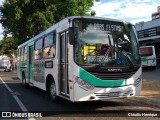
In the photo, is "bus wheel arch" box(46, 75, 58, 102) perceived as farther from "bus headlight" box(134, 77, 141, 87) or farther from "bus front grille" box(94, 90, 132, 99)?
"bus headlight" box(134, 77, 141, 87)

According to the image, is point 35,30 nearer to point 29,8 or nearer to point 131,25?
point 29,8

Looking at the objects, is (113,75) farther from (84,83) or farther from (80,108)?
(80,108)

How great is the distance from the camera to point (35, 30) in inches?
1419

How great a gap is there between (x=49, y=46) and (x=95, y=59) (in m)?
3.21

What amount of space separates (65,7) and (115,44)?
25837 millimetres

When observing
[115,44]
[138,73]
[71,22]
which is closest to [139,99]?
[138,73]

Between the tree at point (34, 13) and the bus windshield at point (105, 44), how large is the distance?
24.0 m

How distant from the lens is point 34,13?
114 feet

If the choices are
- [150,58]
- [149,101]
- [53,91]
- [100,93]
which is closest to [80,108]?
[100,93]

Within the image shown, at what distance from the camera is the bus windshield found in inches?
385

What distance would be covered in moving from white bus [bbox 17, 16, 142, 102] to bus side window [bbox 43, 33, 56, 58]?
0.47 metres

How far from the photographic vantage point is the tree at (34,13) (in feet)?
112

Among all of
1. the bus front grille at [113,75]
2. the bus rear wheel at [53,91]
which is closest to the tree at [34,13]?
the bus rear wheel at [53,91]

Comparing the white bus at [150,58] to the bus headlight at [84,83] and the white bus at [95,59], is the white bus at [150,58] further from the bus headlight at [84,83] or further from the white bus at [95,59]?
the bus headlight at [84,83]
